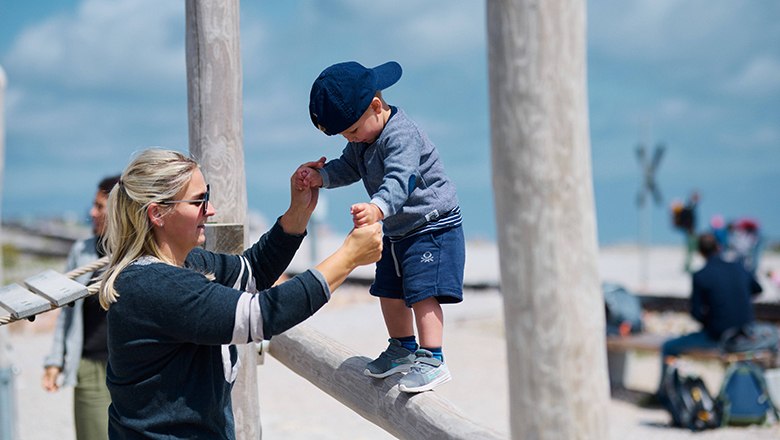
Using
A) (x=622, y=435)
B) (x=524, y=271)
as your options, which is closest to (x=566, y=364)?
(x=524, y=271)

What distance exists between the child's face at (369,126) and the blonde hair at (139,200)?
1.81 feet

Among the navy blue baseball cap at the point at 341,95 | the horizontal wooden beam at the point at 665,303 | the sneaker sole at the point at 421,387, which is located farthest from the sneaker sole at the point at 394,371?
the horizontal wooden beam at the point at 665,303

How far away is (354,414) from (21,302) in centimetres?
512

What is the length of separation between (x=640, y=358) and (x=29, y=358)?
7.37 m

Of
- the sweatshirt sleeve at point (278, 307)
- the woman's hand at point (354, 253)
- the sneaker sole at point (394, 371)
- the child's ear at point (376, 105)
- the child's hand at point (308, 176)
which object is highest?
the child's ear at point (376, 105)

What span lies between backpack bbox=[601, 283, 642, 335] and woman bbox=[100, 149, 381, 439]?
722 centimetres

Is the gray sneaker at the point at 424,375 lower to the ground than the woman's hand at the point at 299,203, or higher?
lower

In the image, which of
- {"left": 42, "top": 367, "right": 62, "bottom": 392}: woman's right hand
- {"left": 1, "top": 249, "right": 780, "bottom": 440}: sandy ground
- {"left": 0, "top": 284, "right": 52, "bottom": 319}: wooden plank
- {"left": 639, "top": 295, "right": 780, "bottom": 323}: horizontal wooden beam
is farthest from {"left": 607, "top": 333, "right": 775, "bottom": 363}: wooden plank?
{"left": 0, "top": 284, "right": 52, "bottom": 319}: wooden plank

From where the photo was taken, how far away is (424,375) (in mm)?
2809

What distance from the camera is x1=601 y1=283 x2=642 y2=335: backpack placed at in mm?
9305

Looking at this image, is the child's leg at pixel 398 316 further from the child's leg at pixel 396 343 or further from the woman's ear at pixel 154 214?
the woman's ear at pixel 154 214

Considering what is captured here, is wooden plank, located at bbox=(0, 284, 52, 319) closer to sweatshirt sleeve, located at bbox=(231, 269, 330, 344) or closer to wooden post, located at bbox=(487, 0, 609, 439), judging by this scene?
sweatshirt sleeve, located at bbox=(231, 269, 330, 344)

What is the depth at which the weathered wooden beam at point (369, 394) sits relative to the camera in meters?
2.57

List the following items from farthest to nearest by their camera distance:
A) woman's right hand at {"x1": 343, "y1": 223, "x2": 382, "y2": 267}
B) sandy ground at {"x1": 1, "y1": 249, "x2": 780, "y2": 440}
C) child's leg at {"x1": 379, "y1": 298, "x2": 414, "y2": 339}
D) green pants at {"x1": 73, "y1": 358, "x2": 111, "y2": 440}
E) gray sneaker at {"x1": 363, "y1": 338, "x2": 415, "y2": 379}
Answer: sandy ground at {"x1": 1, "y1": 249, "x2": 780, "y2": 440} → green pants at {"x1": 73, "y1": 358, "x2": 111, "y2": 440} → child's leg at {"x1": 379, "y1": 298, "x2": 414, "y2": 339} → gray sneaker at {"x1": 363, "y1": 338, "x2": 415, "y2": 379} → woman's right hand at {"x1": 343, "y1": 223, "x2": 382, "y2": 267}
